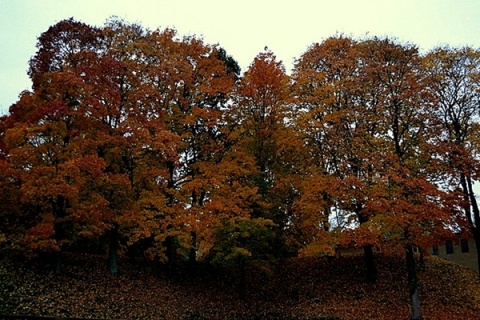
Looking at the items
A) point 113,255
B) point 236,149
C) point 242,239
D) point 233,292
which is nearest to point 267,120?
point 236,149

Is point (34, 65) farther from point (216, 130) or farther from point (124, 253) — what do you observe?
point (124, 253)

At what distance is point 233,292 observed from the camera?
26828mm

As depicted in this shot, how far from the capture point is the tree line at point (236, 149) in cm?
2165

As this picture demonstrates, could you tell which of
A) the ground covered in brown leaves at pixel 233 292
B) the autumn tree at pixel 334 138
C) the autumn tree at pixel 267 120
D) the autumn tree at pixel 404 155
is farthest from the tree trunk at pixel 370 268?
the autumn tree at pixel 267 120

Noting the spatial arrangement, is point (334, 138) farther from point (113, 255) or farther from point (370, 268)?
point (113, 255)

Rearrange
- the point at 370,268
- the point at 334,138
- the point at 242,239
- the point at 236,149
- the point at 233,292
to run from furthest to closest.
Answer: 1. the point at 236,149
2. the point at 233,292
3. the point at 370,268
4. the point at 334,138
5. the point at 242,239

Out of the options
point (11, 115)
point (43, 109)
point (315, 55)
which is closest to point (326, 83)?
point (315, 55)

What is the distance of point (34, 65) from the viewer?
24.0 meters

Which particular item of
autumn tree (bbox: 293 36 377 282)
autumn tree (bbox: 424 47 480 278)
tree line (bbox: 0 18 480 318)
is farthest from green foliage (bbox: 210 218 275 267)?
autumn tree (bbox: 424 47 480 278)

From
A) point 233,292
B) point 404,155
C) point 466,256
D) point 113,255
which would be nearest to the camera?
point 404,155

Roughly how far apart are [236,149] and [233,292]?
28.6 ft

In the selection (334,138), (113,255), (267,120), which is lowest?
(113,255)

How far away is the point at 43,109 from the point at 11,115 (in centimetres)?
311

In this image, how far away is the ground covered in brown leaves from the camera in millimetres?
20328
